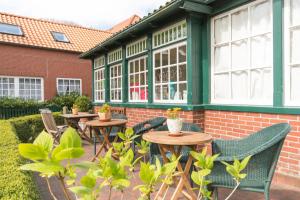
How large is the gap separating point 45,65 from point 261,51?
1318cm

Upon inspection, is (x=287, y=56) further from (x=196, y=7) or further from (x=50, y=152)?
(x=50, y=152)

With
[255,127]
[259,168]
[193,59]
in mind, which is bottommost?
[259,168]

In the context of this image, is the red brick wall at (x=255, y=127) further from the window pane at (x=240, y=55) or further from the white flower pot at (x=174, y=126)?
the white flower pot at (x=174, y=126)

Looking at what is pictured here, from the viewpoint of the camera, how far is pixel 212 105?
477cm

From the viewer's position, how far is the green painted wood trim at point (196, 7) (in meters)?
4.51

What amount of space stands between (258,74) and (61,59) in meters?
13.2

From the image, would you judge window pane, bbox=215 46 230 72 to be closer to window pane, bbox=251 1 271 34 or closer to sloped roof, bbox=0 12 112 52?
window pane, bbox=251 1 271 34

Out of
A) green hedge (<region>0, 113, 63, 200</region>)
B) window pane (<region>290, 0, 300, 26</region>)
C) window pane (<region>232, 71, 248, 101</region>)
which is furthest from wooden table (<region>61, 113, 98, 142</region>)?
window pane (<region>290, 0, 300, 26</region>)

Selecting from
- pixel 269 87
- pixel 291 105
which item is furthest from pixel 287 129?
pixel 269 87

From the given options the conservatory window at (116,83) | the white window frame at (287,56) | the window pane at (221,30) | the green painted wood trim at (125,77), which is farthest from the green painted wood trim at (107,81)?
the white window frame at (287,56)

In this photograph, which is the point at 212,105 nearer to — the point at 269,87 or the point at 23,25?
the point at 269,87

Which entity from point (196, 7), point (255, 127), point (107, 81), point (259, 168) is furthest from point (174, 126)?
point (107, 81)

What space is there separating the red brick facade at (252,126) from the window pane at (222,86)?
33 centimetres

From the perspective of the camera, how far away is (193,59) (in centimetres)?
484
